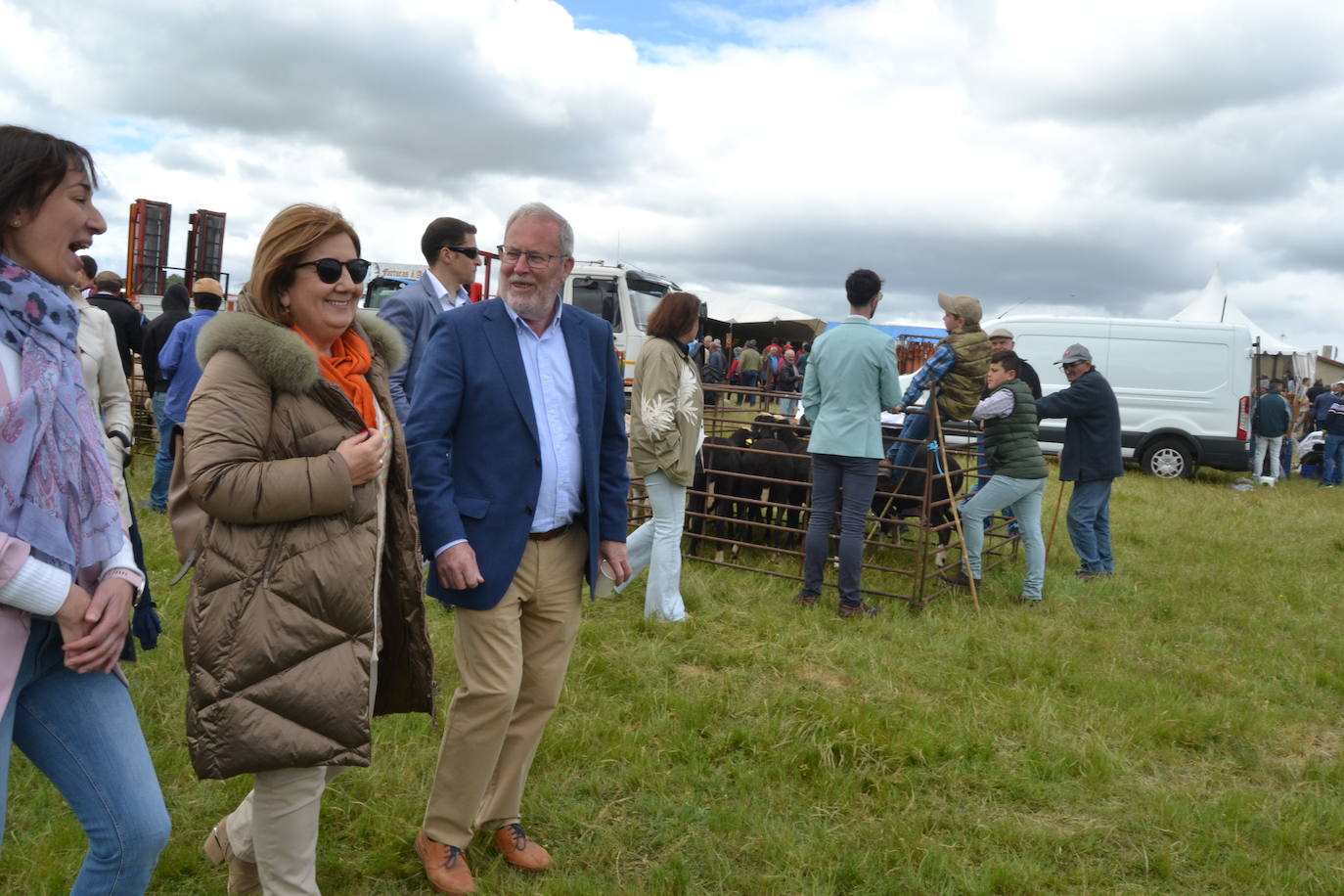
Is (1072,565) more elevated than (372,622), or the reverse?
(372,622)

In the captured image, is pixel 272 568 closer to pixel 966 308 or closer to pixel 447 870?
pixel 447 870

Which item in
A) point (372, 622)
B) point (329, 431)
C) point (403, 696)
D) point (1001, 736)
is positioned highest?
point (329, 431)

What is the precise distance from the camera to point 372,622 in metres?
2.23

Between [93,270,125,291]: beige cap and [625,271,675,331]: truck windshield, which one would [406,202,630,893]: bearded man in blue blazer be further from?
[625,271,675,331]: truck windshield

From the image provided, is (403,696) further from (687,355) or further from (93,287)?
(93,287)

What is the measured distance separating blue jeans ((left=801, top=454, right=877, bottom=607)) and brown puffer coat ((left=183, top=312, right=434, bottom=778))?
13.8 feet

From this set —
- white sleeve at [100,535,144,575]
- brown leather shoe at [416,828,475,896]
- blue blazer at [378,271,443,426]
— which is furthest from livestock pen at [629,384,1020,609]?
white sleeve at [100,535,144,575]

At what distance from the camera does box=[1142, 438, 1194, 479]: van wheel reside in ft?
46.9

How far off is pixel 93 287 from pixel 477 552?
22.1 ft

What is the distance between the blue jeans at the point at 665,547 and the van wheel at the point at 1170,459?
441 inches

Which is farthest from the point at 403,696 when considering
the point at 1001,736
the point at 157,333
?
the point at 157,333

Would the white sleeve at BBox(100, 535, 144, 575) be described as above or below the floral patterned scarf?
below

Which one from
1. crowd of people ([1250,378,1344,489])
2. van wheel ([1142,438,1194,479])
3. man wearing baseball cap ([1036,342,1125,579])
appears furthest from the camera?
van wheel ([1142,438,1194,479])

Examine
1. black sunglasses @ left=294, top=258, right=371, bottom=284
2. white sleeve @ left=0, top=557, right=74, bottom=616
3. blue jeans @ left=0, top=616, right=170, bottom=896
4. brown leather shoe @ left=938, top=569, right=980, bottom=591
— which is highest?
black sunglasses @ left=294, top=258, right=371, bottom=284
